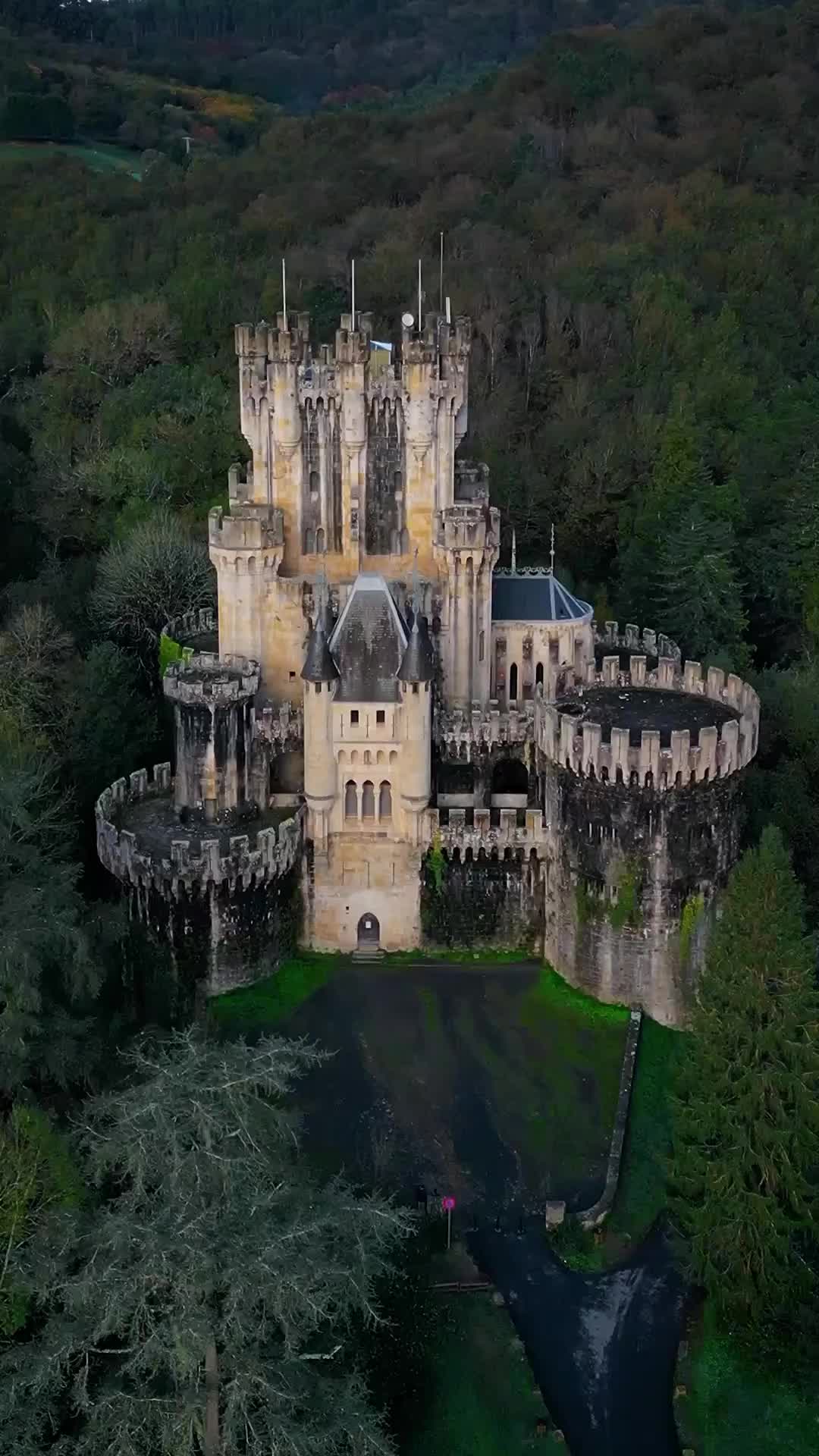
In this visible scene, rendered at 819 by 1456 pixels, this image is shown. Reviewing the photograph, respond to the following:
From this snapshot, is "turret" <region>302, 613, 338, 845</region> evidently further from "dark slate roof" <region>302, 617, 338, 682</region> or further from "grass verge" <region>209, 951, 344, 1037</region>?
"grass verge" <region>209, 951, 344, 1037</region>

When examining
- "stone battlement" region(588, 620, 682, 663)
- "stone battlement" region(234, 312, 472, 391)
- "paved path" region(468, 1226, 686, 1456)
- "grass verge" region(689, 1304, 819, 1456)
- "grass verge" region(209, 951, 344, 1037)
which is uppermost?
"stone battlement" region(234, 312, 472, 391)

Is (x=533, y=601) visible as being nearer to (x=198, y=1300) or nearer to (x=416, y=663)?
(x=416, y=663)

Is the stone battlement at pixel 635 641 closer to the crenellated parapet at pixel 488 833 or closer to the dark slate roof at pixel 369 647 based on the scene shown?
the dark slate roof at pixel 369 647

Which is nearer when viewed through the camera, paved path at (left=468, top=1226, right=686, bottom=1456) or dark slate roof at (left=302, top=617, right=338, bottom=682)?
paved path at (left=468, top=1226, right=686, bottom=1456)

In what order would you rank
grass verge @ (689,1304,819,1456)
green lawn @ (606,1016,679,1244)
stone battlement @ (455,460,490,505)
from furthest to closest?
1. stone battlement @ (455,460,490,505)
2. green lawn @ (606,1016,679,1244)
3. grass verge @ (689,1304,819,1456)

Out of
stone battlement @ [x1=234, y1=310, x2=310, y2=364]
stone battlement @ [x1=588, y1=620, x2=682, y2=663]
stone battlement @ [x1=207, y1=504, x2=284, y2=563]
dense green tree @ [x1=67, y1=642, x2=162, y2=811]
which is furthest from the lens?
stone battlement @ [x1=588, y1=620, x2=682, y2=663]

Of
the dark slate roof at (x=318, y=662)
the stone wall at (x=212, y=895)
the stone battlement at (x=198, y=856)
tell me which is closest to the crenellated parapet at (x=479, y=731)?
the dark slate roof at (x=318, y=662)

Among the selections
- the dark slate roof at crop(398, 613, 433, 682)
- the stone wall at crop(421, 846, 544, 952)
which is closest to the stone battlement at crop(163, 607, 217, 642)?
the dark slate roof at crop(398, 613, 433, 682)
